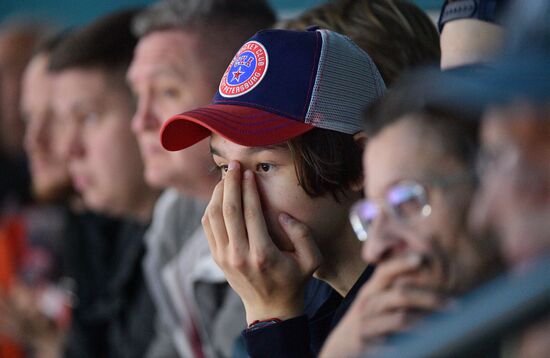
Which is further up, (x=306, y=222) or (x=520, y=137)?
(x=520, y=137)

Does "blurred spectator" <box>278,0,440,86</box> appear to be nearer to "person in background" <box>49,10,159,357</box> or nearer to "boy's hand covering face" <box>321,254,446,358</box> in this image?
"boy's hand covering face" <box>321,254,446,358</box>

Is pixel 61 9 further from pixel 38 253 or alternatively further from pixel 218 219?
pixel 218 219

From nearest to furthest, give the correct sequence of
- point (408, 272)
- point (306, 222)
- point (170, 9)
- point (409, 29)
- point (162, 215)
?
point (408, 272) < point (306, 222) < point (409, 29) < point (170, 9) < point (162, 215)

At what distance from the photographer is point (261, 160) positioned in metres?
1.25

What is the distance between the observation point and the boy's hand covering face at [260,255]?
123cm

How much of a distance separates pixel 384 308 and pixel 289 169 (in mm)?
383

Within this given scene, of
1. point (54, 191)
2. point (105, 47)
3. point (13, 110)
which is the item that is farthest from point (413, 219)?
point (13, 110)

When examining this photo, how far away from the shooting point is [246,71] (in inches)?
50.2

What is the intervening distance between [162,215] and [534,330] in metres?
1.84

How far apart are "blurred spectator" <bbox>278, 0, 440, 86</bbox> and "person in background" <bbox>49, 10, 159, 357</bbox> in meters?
0.90

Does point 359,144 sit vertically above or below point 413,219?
below

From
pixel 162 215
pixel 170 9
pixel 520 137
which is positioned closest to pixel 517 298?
pixel 520 137

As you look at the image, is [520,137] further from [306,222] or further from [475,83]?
[306,222]

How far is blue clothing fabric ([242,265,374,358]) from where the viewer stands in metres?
1.20
